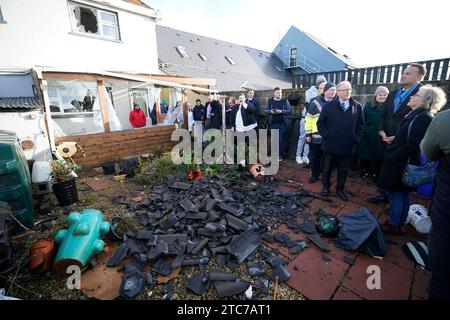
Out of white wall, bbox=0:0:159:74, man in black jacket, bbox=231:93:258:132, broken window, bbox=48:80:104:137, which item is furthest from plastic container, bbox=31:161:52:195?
broken window, bbox=48:80:104:137

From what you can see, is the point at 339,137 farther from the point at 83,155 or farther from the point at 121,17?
the point at 121,17

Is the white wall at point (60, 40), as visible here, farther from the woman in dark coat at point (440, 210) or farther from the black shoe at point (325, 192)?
the woman in dark coat at point (440, 210)

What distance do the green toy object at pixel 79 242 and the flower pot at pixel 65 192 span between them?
1.63m

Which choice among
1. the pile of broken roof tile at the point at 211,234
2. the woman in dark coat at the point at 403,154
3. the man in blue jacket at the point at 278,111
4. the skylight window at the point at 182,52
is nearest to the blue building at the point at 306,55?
the skylight window at the point at 182,52

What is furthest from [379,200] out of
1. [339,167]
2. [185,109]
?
[185,109]

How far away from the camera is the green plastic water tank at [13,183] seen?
2.88 meters

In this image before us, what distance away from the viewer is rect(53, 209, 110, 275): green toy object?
2.29 metres

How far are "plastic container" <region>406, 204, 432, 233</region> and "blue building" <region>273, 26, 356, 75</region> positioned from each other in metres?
20.9

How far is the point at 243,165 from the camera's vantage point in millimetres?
5160

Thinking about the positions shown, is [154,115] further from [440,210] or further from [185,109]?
[440,210]

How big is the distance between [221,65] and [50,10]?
42.9 ft

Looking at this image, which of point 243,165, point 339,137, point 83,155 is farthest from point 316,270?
point 83,155

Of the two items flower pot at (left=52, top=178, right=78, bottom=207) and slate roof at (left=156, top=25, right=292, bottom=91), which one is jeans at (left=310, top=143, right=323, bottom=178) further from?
slate roof at (left=156, top=25, right=292, bottom=91)

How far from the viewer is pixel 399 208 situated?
112 inches
